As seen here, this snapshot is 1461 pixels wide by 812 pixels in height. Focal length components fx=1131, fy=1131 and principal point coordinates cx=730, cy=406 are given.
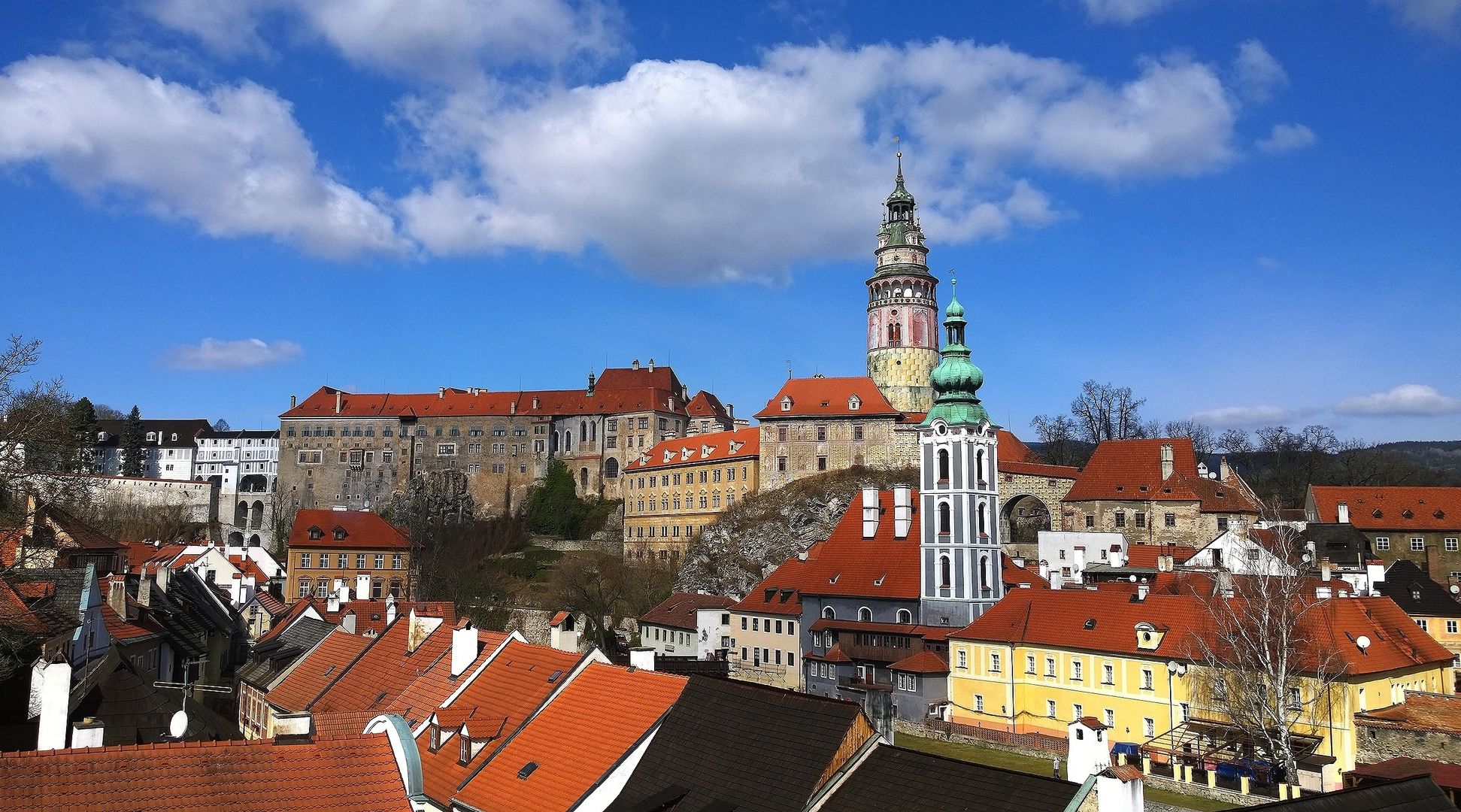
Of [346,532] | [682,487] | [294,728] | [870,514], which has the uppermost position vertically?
[682,487]

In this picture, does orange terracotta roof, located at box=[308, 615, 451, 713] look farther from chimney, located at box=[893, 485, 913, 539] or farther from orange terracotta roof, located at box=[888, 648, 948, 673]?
chimney, located at box=[893, 485, 913, 539]

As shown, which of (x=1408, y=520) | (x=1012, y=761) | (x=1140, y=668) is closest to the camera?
(x=1012, y=761)

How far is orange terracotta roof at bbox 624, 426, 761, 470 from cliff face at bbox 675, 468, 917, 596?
18.2 ft

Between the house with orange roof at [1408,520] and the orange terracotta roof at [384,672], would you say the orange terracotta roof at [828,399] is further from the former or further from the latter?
the orange terracotta roof at [384,672]

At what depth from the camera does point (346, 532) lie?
7356 centimetres

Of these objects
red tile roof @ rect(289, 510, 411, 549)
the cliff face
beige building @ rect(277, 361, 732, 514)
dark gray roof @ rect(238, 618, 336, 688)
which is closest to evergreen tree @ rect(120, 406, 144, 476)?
beige building @ rect(277, 361, 732, 514)

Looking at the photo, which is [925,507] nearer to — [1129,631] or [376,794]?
[1129,631]

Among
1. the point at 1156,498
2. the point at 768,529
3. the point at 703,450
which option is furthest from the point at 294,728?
the point at 703,450

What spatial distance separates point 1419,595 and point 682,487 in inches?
2038

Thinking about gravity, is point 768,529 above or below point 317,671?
above

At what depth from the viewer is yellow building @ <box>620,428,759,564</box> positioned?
81875 mm

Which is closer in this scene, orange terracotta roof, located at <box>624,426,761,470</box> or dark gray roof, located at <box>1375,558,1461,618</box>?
dark gray roof, located at <box>1375,558,1461,618</box>

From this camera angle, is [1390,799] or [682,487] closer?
[1390,799]

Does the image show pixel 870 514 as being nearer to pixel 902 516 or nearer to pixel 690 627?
pixel 902 516
